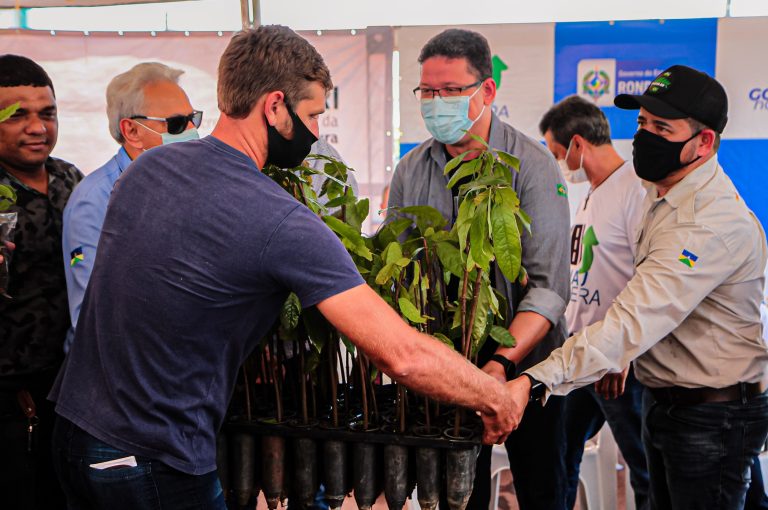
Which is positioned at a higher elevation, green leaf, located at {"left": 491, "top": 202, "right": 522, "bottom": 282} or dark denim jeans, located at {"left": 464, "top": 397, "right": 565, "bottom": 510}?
green leaf, located at {"left": 491, "top": 202, "right": 522, "bottom": 282}

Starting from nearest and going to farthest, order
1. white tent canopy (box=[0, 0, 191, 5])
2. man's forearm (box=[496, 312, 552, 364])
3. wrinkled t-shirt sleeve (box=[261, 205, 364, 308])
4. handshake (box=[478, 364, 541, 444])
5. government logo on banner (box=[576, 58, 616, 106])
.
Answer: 1. wrinkled t-shirt sleeve (box=[261, 205, 364, 308])
2. handshake (box=[478, 364, 541, 444])
3. man's forearm (box=[496, 312, 552, 364])
4. white tent canopy (box=[0, 0, 191, 5])
5. government logo on banner (box=[576, 58, 616, 106])

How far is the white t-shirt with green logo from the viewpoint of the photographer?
3262mm

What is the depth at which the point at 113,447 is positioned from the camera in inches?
57.9

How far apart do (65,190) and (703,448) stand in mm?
2239

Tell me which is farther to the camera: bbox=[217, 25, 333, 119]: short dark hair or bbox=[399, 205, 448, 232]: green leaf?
bbox=[399, 205, 448, 232]: green leaf

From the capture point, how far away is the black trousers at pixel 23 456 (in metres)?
2.30

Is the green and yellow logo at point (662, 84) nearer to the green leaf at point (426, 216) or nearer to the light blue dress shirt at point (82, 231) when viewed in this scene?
the green leaf at point (426, 216)

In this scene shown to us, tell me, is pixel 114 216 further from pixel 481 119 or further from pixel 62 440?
pixel 481 119

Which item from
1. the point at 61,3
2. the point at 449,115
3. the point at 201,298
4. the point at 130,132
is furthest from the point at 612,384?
the point at 61,3

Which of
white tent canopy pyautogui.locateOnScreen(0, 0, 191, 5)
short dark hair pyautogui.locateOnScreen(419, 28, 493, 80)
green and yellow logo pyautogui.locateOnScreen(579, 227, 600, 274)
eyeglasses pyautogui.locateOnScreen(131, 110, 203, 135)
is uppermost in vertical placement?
white tent canopy pyautogui.locateOnScreen(0, 0, 191, 5)

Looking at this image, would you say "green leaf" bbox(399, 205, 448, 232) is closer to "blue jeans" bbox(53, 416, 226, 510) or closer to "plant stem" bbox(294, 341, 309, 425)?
"plant stem" bbox(294, 341, 309, 425)

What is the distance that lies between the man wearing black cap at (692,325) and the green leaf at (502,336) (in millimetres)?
138

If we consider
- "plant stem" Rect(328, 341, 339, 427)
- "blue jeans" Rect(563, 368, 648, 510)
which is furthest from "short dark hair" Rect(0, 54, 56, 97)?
"blue jeans" Rect(563, 368, 648, 510)

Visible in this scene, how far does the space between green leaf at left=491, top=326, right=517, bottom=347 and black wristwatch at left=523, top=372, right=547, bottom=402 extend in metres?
0.14
